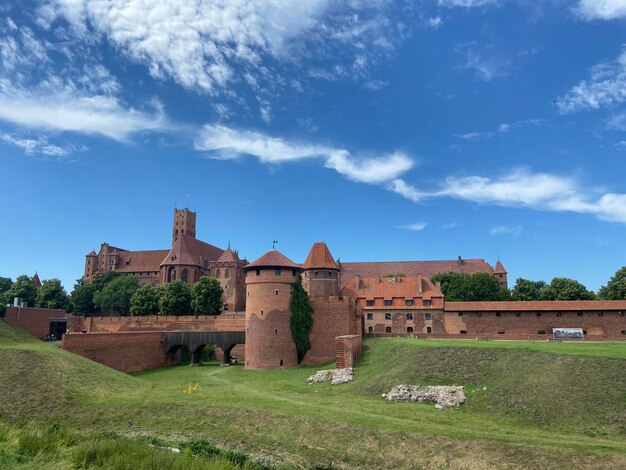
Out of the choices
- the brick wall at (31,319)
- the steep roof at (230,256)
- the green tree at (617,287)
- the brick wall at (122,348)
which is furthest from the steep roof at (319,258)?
the steep roof at (230,256)

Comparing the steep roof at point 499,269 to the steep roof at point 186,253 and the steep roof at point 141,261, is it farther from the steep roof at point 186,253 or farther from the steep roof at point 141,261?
the steep roof at point 141,261

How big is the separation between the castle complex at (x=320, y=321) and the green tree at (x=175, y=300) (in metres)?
2.69

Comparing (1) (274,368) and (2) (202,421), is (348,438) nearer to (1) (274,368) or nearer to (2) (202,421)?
(2) (202,421)

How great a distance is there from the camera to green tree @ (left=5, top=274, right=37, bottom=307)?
229ft

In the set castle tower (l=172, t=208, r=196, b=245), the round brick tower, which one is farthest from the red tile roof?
castle tower (l=172, t=208, r=196, b=245)

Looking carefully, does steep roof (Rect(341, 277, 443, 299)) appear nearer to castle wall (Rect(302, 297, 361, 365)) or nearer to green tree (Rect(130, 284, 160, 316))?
castle wall (Rect(302, 297, 361, 365))

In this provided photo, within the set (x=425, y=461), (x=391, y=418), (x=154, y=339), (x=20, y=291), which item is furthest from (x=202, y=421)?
(x=20, y=291)

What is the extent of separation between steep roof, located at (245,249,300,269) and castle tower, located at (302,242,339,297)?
7423 millimetres

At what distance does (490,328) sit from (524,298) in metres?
21.2

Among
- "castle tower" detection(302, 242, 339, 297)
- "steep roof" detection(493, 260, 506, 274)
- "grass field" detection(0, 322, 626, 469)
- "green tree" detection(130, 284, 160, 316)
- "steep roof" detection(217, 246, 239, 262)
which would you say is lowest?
"grass field" detection(0, 322, 626, 469)

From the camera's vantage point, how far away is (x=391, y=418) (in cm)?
2002

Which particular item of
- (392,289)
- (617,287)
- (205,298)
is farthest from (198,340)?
(617,287)

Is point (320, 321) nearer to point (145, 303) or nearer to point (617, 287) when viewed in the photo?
point (145, 303)

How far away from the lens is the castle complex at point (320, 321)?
131 ft
